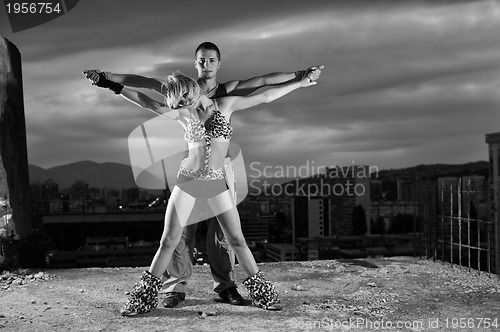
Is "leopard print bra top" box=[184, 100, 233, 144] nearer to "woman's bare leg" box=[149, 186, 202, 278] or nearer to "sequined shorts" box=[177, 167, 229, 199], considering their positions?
"sequined shorts" box=[177, 167, 229, 199]

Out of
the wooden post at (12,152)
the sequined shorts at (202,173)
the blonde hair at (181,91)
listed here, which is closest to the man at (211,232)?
the blonde hair at (181,91)

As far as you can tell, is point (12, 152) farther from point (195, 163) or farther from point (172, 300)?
point (195, 163)

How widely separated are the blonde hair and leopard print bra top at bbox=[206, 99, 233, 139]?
0.22 meters

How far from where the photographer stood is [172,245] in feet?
14.9

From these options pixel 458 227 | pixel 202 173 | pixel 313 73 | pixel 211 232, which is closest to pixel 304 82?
pixel 313 73

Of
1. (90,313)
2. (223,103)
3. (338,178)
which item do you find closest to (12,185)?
(90,313)

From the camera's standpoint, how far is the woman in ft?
14.2

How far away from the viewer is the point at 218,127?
440 cm

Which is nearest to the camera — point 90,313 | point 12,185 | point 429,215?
point 90,313

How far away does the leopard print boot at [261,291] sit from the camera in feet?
15.4

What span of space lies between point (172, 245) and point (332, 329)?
155 cm

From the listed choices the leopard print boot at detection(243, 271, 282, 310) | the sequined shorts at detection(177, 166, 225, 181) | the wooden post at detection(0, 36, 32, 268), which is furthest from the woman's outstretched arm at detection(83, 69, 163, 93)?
the wooden post at detection(0, 36, 32, 268)

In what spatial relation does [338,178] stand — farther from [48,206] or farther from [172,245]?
[48,206]

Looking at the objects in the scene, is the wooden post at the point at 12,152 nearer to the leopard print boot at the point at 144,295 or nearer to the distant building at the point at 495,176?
the leopard print boot at the point at 144,295
